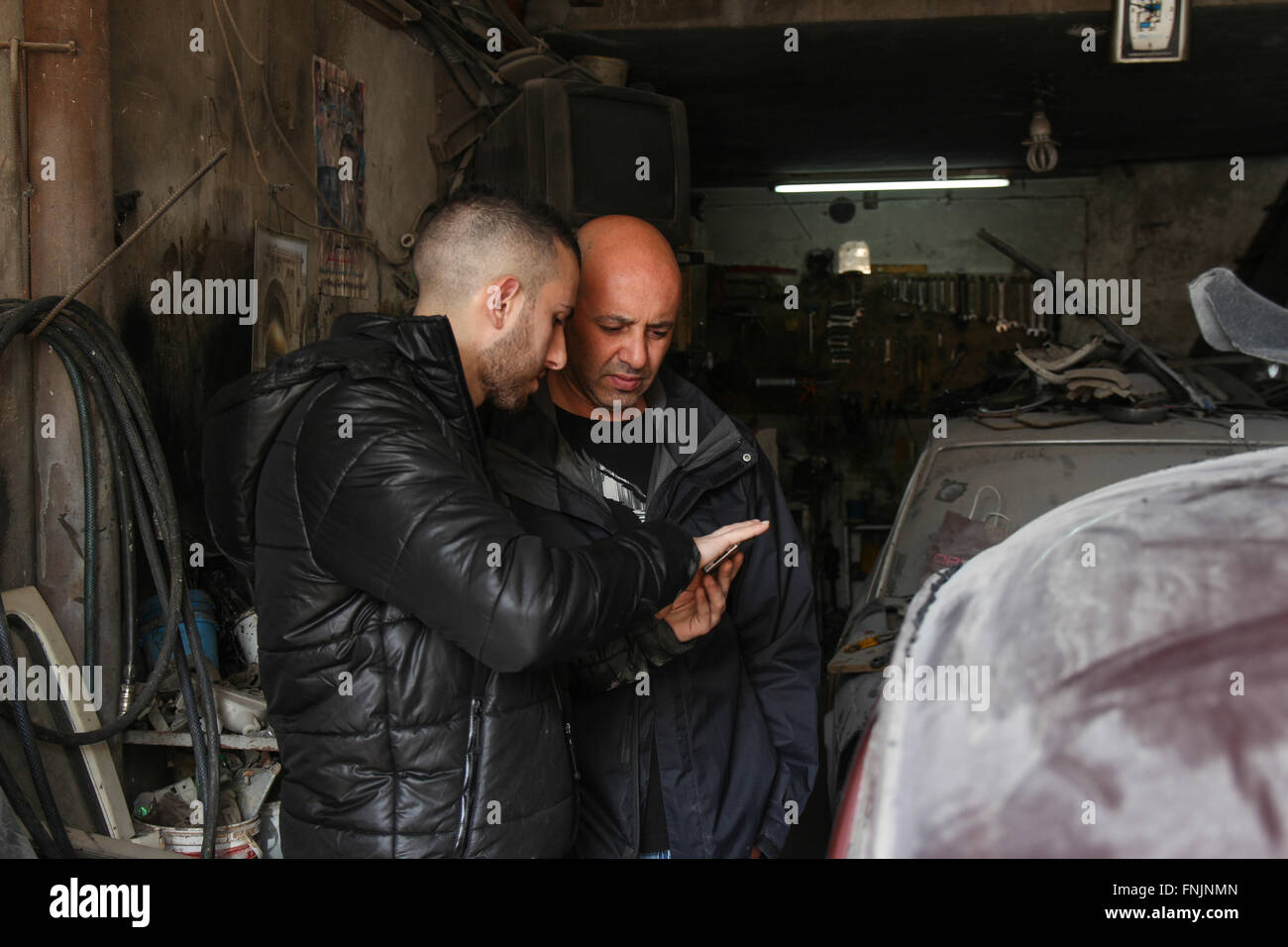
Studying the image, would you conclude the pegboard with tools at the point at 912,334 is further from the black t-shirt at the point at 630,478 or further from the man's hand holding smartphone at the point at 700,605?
the man's hand holding smartphone at the point at 700,605

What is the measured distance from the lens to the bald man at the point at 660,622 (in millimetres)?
1816

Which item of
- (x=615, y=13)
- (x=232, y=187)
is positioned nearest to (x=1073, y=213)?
(x=615, y=13)

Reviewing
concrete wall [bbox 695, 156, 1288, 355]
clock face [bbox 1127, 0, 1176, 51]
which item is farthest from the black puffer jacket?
concrete wall [bbox 695, 156, 1288, 355]

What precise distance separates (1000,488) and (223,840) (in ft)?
7.55

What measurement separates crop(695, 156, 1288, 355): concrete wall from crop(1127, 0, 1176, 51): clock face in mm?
4246

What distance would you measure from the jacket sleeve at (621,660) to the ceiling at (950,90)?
13.1ft

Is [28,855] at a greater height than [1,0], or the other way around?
[1,0]

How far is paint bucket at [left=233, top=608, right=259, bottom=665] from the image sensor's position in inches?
93.7

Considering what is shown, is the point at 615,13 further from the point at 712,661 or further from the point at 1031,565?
the point at 1031,565

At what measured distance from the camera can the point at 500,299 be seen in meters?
1.53

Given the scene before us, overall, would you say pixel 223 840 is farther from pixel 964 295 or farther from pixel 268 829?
pixel 964 295

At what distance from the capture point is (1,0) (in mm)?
1883

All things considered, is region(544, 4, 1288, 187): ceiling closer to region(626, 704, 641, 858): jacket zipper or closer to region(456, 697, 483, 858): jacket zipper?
region(626, 704, 641, 858): jacket zipper

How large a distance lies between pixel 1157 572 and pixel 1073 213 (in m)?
8.73
